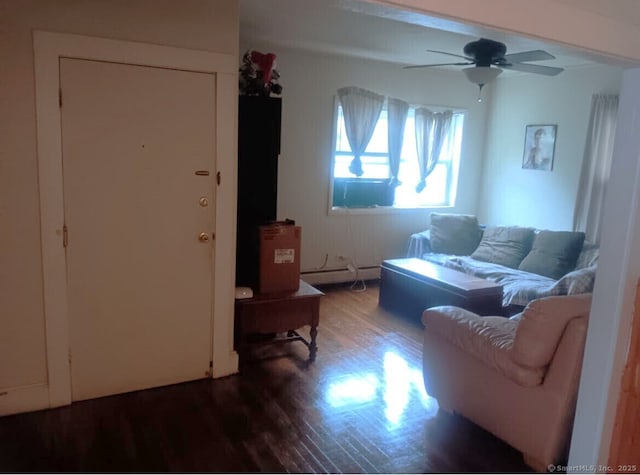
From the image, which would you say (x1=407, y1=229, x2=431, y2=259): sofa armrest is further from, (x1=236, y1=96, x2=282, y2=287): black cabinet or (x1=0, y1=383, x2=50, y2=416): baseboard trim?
(x1=0, y1=383, x2=50, y2=416): baseboard trim

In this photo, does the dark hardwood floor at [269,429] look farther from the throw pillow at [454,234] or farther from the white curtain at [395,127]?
the white curtain at [395,127]

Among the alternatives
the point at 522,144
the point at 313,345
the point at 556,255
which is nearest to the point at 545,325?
the point at 313,345

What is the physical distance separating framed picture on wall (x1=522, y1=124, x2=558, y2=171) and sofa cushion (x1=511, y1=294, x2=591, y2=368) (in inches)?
149

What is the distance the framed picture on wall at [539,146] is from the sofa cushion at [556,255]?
1042mm

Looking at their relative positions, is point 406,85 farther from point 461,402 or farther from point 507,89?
point 461,402

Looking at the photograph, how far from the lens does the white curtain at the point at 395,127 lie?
568 cm

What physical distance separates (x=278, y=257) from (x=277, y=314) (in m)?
0.40

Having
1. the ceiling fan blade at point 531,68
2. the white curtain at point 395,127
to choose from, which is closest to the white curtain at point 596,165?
the ceiling fan blade at point 531,68

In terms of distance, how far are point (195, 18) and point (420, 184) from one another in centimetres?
386

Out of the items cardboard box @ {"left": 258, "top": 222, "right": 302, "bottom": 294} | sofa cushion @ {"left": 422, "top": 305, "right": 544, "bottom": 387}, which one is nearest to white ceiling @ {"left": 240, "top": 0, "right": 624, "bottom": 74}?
cardboard box @ {"left": 258, "top": 222, "right": 302, "bottom": 294}

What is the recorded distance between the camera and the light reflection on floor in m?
2.97

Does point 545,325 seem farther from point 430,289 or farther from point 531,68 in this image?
point 531,68

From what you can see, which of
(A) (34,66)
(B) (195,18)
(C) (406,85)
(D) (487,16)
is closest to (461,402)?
(D) (487,16)

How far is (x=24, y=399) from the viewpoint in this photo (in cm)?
275
